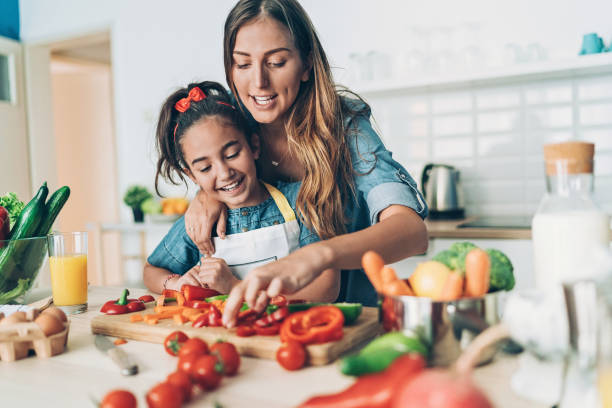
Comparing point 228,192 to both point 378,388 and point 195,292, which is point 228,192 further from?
point 378,388

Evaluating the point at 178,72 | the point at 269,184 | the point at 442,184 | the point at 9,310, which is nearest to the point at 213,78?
the point at 178,72

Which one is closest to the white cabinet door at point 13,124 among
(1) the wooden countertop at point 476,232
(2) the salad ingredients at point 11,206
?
(2) the salad ingredients at point 11,206

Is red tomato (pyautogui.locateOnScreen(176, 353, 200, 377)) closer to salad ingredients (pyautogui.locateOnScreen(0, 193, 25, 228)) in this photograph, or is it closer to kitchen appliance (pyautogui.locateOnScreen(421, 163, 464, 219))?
salad ingredients (pyautogui.locateOnScreen(0, 193, 25, 228))

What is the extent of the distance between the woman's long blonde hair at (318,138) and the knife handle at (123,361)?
70 centimetres

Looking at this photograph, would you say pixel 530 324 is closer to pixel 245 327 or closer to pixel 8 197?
pixel 245 327

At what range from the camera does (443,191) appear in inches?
118

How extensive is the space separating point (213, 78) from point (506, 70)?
2.08 m

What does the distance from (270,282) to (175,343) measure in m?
0.19

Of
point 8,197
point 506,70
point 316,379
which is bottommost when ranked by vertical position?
point 316,379

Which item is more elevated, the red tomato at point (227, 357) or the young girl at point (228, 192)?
the young girl at point (228, 192)

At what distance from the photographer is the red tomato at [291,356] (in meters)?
0.86

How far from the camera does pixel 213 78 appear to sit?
3924 millimetres

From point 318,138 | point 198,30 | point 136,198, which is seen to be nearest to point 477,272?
point 318,138

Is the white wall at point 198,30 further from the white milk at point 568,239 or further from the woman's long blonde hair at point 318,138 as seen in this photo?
the white milk at point 568,239
